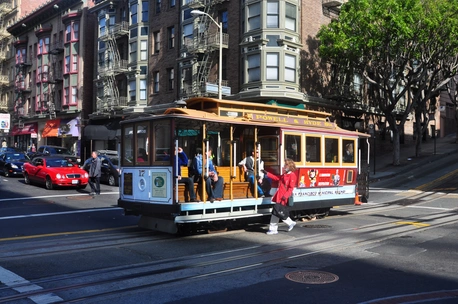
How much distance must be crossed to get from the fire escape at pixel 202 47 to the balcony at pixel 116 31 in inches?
357

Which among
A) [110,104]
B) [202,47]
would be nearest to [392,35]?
[202,47]

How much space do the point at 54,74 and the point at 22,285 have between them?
47.3m

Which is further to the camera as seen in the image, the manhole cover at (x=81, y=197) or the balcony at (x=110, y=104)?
the balcony at (x=110, y=104)

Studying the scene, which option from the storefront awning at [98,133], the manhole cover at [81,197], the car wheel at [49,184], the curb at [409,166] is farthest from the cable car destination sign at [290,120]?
the storefront awning at [98,133]

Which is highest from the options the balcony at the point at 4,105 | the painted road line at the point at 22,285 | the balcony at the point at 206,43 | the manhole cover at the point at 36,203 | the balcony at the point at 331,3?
the balcony at the point at 331,3

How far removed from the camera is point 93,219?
13344mm

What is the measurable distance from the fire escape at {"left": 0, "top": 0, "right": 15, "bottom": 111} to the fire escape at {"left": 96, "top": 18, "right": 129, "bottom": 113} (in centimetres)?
2716

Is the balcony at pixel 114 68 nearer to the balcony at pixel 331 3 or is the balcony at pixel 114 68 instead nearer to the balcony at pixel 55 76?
the balcony at pixel 55 76

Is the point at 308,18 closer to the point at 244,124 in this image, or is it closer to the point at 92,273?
the point at 244,124

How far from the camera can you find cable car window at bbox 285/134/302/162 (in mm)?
12312

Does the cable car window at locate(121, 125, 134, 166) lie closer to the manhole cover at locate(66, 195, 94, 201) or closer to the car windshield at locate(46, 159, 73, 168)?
the manhole cover at locate(66, 195, 94, 201)

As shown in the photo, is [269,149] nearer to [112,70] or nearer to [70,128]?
[112,70]

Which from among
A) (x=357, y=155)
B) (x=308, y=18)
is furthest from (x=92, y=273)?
(x=308, y=18)

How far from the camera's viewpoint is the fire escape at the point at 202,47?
31.5m
